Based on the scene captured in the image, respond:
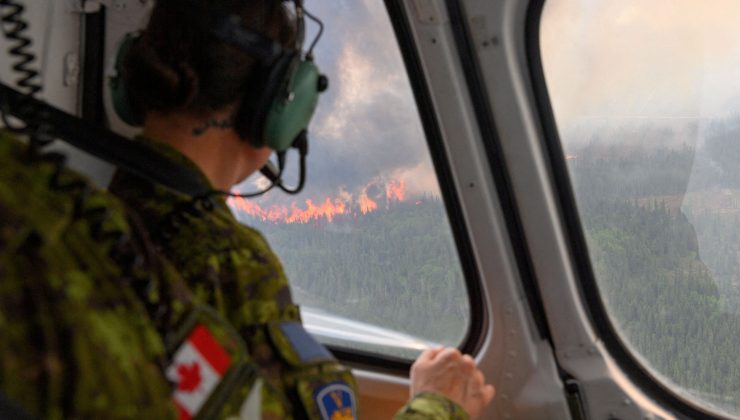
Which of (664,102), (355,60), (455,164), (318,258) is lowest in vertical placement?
(318,258)

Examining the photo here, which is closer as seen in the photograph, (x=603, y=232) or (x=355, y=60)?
(x=603, y=232)

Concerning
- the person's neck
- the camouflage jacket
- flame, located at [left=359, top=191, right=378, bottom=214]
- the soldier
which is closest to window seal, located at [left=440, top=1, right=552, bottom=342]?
flame, located at [left=359, top=191, right=378, bottom=214]

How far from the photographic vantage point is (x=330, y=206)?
2.66 metres

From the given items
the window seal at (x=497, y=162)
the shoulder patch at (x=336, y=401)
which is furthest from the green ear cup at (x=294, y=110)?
the window seal at (x=497, y=162)

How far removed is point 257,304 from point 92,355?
0.51 meters

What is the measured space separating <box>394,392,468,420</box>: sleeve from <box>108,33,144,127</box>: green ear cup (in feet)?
2.50

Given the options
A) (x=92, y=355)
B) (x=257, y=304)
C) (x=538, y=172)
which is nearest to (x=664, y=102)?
(x=538, y=172)

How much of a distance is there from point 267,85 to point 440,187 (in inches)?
40.2

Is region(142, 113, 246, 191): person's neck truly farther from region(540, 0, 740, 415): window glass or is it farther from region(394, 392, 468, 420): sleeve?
region(540, 0, 740, 415): window glass

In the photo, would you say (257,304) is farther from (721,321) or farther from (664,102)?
(721,321)

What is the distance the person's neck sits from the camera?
1399 millimetres

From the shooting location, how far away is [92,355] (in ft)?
2.53

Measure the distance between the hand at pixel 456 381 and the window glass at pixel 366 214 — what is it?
0.46 meters

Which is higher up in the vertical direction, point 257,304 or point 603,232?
point 257,304
